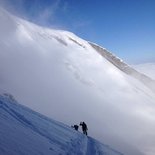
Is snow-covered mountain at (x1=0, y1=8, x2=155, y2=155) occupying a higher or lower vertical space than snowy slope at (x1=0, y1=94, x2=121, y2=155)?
higher

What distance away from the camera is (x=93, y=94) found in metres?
58.8

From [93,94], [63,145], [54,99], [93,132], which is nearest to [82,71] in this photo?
[93,94]

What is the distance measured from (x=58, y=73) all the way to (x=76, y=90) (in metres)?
5.72

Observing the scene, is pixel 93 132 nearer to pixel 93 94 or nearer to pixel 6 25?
pixel 93 94

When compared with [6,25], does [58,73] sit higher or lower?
lower

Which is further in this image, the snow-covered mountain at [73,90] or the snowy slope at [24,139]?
the snow-covered mountain at [73,90]

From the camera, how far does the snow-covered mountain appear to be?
39.6 m

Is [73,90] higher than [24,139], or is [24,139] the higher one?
[73,90]

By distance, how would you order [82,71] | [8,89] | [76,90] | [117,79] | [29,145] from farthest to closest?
[117,79], [82,71], [76,90], [8,89], [29,145]

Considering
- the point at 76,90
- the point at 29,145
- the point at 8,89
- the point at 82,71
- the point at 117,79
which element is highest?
the point at 117,79

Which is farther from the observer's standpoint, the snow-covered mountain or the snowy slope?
the snow-covered mountain

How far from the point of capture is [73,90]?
54.8 metres

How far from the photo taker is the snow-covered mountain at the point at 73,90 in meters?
39.6

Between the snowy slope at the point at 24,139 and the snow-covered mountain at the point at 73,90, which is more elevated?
the snow-covered mountain at the point at 73,90
